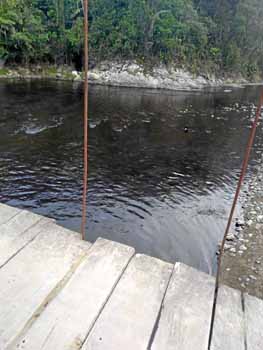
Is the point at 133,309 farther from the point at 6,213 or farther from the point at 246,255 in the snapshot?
the point at 246,255

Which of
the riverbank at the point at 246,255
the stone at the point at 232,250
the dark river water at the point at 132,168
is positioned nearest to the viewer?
the riverbank at the point at 246,255

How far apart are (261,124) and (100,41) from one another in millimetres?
23600

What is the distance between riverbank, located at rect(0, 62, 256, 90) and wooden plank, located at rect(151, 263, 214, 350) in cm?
2736

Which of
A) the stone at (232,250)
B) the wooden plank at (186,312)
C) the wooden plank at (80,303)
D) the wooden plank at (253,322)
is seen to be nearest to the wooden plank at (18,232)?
the wooden plank at (80,303)

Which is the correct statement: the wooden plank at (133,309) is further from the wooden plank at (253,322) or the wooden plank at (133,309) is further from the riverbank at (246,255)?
the riverbank at (246,255)

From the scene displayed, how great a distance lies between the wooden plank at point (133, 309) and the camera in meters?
1.16

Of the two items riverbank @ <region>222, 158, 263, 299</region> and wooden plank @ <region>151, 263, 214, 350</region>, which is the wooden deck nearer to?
wooden plank @ <region>151, 263, 214, 350</region>

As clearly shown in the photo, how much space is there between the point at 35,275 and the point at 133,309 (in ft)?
1.88

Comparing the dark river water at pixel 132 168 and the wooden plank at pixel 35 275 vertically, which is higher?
the wooden plank at pixel 35 275

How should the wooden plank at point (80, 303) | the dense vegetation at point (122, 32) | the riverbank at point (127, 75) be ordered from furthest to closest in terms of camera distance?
1. the dense vegetation at point (122, 32)
2. the riverbank at point (127, 75)
3. the wooden plank at point (80, 303)

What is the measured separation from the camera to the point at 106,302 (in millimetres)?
1340

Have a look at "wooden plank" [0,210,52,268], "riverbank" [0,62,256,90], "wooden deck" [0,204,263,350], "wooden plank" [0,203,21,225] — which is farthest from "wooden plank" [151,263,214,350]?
"riverbank" [0,62,256,90]

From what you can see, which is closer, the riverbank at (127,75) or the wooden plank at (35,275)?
the wooden plank at (35,275)

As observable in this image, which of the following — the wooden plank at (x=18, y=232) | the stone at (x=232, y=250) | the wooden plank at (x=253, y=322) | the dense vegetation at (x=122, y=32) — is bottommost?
the stone at (x=232, y=250)
